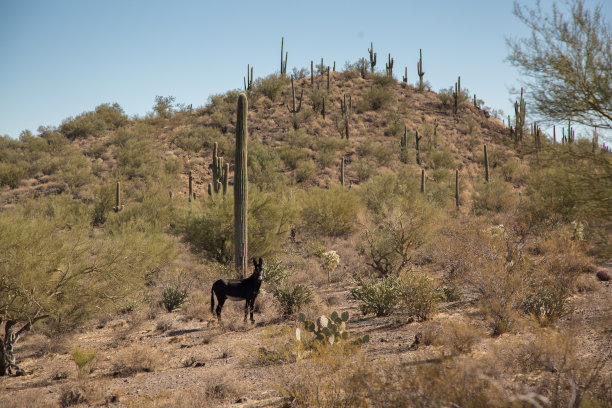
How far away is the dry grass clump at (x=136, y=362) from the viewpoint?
732cm

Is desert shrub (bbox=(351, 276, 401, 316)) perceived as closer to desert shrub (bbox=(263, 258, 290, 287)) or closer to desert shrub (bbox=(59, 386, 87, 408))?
desert shrub (bbox=(263, 258, 290, 287))

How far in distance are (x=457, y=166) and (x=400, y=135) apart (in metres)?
7.25

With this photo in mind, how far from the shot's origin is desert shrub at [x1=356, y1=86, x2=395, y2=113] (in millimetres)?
49594

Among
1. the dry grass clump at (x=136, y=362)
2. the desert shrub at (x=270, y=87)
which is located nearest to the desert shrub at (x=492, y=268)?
the dry grass clump at (x=136, y=362)

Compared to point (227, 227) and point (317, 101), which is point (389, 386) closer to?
point (227, 227)

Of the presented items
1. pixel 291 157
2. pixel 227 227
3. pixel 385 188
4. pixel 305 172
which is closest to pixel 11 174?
pixel 291 157

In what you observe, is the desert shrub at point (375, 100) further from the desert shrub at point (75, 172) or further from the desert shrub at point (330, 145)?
the desert shrub at point (75, 172)

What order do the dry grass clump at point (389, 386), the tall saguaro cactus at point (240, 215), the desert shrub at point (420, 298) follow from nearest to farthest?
the dry grass clump at point (389, 386) → the desert shrub at point (420, 298) → the tall saguaro cactus at point (240, 215)

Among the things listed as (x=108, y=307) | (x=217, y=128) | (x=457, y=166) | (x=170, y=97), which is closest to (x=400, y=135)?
(x=457, y=166)

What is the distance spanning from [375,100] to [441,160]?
43.0ft

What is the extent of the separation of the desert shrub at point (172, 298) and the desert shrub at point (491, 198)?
1874 centimetres

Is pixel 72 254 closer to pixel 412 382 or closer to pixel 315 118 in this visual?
pixel 412 382

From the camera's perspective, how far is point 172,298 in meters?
11.6

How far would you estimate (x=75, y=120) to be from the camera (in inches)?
1629
